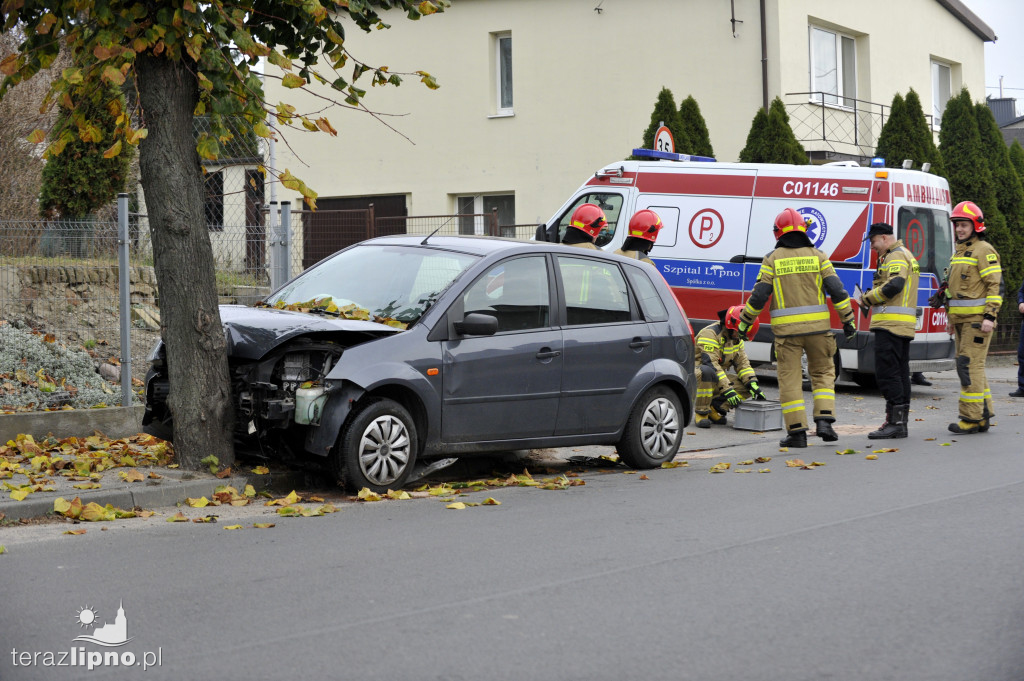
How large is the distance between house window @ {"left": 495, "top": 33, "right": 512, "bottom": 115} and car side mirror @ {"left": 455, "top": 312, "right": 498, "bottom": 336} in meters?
17.4

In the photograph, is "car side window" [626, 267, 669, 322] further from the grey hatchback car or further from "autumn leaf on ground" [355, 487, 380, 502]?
"autumn leaf on ground" [355, 487, 380, 502]

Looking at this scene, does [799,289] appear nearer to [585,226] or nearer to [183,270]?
[585,226]

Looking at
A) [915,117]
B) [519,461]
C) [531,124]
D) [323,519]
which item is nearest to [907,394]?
[519,461]

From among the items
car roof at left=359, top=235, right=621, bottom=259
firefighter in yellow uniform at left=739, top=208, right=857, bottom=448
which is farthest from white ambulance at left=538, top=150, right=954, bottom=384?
car roof at left=359, top=235, right=621, bottom=259

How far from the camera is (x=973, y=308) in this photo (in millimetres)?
10938

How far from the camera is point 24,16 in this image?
304 inches

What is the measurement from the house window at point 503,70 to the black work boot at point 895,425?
15.1 meters

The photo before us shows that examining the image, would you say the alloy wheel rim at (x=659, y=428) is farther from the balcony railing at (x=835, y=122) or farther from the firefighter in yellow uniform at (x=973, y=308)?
the balcony railing at (x=835, y=122)

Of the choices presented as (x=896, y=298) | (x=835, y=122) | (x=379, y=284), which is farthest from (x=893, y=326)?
(x=835, y=122)

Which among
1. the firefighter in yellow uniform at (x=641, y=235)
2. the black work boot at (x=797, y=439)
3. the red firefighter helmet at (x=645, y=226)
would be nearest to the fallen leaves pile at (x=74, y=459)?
the firefighter in yellow uniform at (x=641, y=235)

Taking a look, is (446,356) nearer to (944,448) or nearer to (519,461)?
(519,461)

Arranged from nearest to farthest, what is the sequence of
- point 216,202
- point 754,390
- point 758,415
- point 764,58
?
point 758,415 → point 754,390 → point 216,202 → point 764,58

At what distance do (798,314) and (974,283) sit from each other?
1.99 meters

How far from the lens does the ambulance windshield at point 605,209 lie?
15445mm
